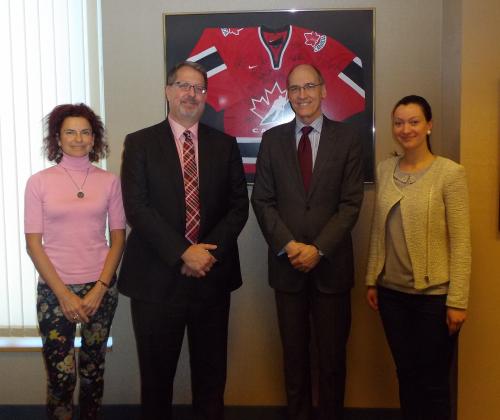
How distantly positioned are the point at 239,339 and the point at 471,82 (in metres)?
1.81

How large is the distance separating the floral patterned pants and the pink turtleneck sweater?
0.29 ft

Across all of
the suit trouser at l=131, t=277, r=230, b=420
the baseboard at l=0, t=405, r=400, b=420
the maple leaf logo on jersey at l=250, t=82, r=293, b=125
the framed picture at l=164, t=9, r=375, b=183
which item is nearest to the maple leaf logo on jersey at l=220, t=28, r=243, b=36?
the framed picture at l=164, t=9, r=375, b=183

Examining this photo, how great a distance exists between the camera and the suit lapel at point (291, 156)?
6.71 feet

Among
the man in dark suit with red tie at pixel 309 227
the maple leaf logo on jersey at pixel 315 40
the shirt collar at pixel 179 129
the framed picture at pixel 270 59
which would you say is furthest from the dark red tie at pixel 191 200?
the maple leaf logo on jersey at pixel 315 40

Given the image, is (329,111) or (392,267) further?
(329,111)

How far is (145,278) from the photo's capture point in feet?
6.54

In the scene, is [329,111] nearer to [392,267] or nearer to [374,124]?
[374,124]

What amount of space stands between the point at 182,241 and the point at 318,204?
595mm

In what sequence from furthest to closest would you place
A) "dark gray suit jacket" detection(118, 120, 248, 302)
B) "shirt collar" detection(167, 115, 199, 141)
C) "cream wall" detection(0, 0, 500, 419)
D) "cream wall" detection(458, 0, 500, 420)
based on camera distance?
"cream wall" detection(0, 0, 500, 419) < "cream wall" detection(458, 0, 500, 420) < "shirt collar" detection(167, 115, 199, 141) < "dark gray suit jacket" detection(118, 120, 248, 302)

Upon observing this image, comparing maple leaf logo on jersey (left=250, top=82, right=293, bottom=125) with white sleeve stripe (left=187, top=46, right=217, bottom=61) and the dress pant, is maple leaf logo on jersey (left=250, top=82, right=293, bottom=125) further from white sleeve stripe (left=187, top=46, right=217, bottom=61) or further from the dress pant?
the dress pant

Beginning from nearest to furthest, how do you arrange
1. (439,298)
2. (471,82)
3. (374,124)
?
(439,298), (471,82), (374,124)

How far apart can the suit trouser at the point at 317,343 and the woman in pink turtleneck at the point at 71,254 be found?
787 mm

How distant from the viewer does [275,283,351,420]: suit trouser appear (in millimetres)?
2062

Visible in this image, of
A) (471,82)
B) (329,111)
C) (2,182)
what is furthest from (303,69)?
(2,182)
